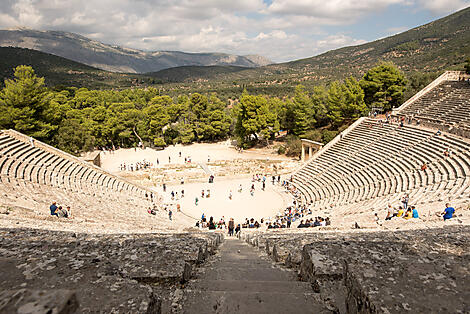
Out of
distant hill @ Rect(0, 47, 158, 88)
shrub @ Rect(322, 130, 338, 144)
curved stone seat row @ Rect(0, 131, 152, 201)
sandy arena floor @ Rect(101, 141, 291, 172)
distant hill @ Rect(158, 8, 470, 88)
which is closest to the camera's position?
curved stone seat row @ Rect(0, 131, 152, 201)

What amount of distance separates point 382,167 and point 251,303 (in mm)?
17967

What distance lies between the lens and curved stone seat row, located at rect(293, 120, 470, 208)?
45.2 ft

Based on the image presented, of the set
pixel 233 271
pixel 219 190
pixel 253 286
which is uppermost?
pixel 253 286

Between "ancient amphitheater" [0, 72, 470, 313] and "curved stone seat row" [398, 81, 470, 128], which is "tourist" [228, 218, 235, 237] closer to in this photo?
"ancient amphitheater" [0, 72, 470, 313]

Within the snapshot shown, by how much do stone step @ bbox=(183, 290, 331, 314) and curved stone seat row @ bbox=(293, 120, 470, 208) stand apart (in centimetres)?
1166

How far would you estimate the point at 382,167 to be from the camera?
17.9 metres

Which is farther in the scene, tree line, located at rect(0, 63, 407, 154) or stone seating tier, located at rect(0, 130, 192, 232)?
tree line, located at rect(0, 63, 407, 154)

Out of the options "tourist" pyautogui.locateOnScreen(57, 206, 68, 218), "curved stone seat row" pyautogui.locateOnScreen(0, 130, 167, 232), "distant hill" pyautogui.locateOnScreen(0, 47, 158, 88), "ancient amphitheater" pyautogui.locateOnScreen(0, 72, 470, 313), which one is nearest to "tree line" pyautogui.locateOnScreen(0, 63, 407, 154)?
"curved stone seat row" pyautogui.locateOnScreen(0, 130, 167, 232)

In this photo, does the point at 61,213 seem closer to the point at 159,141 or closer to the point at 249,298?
the point at 249,298

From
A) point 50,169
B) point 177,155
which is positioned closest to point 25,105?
point 50,169

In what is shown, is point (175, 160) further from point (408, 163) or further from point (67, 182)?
point (408, 163)

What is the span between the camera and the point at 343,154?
2245 cm

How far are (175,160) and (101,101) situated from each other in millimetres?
18087

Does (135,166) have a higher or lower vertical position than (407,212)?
lower
